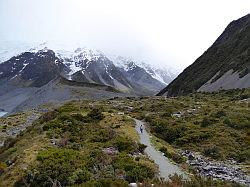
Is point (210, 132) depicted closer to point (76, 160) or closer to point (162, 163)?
point (162, 163)

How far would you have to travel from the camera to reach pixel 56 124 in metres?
38.0

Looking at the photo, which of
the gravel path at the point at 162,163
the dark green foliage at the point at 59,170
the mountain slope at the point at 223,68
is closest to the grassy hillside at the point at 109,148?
the dark green foliage at the point at 59,170

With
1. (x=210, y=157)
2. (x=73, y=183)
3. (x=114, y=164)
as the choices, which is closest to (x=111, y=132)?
(x=210, y=157)

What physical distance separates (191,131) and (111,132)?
30.5 feet

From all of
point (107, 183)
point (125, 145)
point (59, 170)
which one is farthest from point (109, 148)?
point (107, 183)

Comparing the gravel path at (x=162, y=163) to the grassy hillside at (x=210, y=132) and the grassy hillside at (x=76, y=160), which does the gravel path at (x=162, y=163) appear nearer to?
the grassy hillside at (x=76, y=160)

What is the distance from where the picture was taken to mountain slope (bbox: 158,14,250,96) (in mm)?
107750

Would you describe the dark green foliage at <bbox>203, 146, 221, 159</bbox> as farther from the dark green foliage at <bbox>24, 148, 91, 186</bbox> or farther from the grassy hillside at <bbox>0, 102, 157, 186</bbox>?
the dark green foliage at <bbox>24, 148, 91, 186</bbox>

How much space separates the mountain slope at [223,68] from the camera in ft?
354

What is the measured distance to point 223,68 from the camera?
12550 cm

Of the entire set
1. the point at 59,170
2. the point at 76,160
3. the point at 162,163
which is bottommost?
the point at 162,163

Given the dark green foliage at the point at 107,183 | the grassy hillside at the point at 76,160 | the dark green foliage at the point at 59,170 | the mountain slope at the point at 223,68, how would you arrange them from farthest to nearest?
the mountain slope at the point at 223,68 < the grassy hillside at the point at 76,160 < the dark green foliage at the point at 59,170 < the dark green foliage at the point at 107,183

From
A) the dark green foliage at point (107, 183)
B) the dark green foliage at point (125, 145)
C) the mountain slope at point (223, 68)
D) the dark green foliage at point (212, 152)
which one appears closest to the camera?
the dark green foliage at point (107, 183)

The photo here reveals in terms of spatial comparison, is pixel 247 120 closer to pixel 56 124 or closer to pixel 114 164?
pixel 56 124
